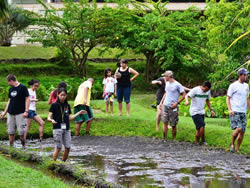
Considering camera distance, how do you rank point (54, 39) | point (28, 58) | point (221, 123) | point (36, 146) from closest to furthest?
point (36, 146), point (221, 123), point (54, 39), point (28, 58)

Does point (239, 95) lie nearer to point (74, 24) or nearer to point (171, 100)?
point (171, 100)

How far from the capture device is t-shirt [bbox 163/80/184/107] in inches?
518

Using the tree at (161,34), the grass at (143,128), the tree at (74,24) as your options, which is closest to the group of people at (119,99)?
the grass at (143,128)

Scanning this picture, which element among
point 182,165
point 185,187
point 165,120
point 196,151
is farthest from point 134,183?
point 165,120

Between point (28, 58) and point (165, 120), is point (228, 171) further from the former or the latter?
point (28, 58)

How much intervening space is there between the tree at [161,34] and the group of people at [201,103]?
10670mm

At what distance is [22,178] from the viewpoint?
26.8 feet

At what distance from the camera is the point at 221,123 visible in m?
15.8

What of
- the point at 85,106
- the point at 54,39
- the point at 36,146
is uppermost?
the point at 54,39

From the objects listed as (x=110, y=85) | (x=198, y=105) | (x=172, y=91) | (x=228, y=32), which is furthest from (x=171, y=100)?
(x=228, y=32)

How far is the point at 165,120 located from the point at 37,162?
13.0 ft

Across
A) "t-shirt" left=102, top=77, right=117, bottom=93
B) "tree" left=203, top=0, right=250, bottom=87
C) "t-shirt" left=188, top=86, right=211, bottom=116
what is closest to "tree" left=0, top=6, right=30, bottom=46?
"tree" left=203, top=0, right=250, bottom=87

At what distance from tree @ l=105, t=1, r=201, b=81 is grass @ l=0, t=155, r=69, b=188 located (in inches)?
641

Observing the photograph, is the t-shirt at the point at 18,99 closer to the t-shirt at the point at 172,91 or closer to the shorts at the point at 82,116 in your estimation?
the shorts at the point at 82,116
